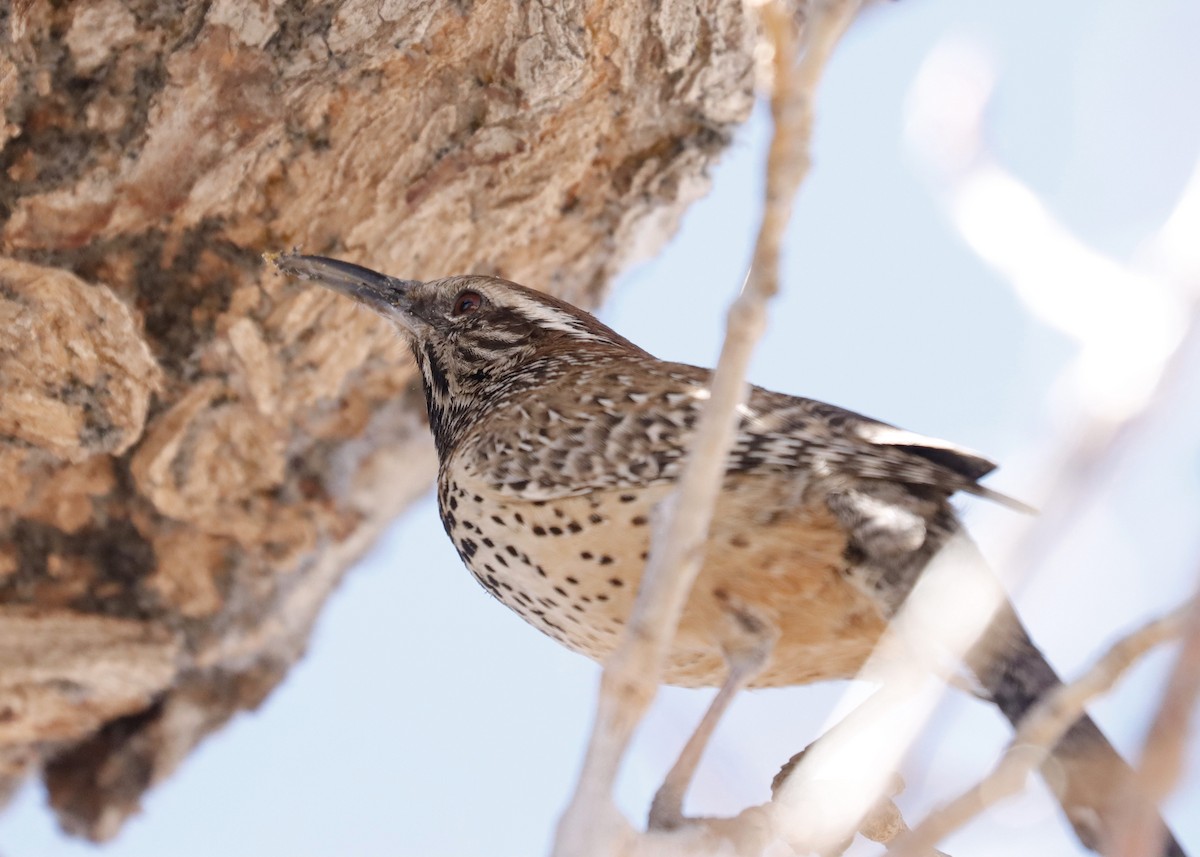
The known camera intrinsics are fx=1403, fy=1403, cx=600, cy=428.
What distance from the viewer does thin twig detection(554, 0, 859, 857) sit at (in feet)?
4.72

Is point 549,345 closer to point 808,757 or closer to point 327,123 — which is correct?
point 327,123

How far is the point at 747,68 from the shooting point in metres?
3.32

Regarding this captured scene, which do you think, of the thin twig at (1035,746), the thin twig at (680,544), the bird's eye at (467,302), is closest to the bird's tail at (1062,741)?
the thin twig at (1035,746)

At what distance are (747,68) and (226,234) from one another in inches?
50.3

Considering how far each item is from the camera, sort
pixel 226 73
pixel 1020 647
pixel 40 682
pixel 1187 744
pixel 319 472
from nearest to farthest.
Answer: pixel 1187 744 < pixel 1020 647 < pixel 226 73 < pixel 40 682 < pixel 319 472

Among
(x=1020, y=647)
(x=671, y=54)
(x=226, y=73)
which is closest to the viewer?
(x=1020, y=647)

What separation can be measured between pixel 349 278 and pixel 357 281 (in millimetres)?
27

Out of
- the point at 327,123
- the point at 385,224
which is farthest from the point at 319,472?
the point at 327,123

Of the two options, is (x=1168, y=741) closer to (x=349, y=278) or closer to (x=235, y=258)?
(x=349, y=278)

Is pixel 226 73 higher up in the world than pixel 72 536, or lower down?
higher up

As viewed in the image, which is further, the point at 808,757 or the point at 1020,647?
the point at 808,757

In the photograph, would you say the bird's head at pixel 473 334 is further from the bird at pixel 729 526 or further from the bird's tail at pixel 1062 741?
the bird's tail at pixel 1062 741

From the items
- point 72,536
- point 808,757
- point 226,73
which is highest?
point 226,73

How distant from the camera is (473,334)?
3326 mm
